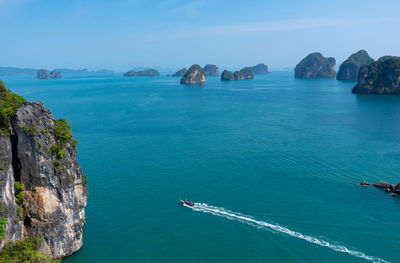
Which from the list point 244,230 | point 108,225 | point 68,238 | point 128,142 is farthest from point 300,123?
point 68,238

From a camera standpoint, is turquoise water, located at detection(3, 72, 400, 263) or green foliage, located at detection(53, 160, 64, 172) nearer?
green foliage, located at detection(53, 160, 64, 172)

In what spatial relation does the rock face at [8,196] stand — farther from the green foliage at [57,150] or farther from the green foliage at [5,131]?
the green foliage at [57,150]

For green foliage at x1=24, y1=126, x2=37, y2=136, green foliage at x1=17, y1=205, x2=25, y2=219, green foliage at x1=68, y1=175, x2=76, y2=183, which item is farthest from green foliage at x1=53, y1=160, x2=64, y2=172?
green foliage at x1=17, y1=205, x2=25, y2=219

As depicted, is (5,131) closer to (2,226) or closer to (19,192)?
(19,192)

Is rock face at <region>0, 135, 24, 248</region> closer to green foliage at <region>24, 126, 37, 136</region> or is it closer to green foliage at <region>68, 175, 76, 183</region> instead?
green foliage at <region>24, 126, 37, 136</region>

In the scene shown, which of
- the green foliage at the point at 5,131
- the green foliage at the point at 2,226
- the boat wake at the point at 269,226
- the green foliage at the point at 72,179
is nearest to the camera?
the green foliage at the point at 2,226

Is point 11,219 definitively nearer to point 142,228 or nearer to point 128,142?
point 142,228

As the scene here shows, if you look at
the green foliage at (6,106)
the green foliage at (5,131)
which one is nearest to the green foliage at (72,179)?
the green foliage at (5,131)

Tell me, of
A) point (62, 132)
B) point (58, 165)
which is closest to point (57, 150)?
point (58, 165)
